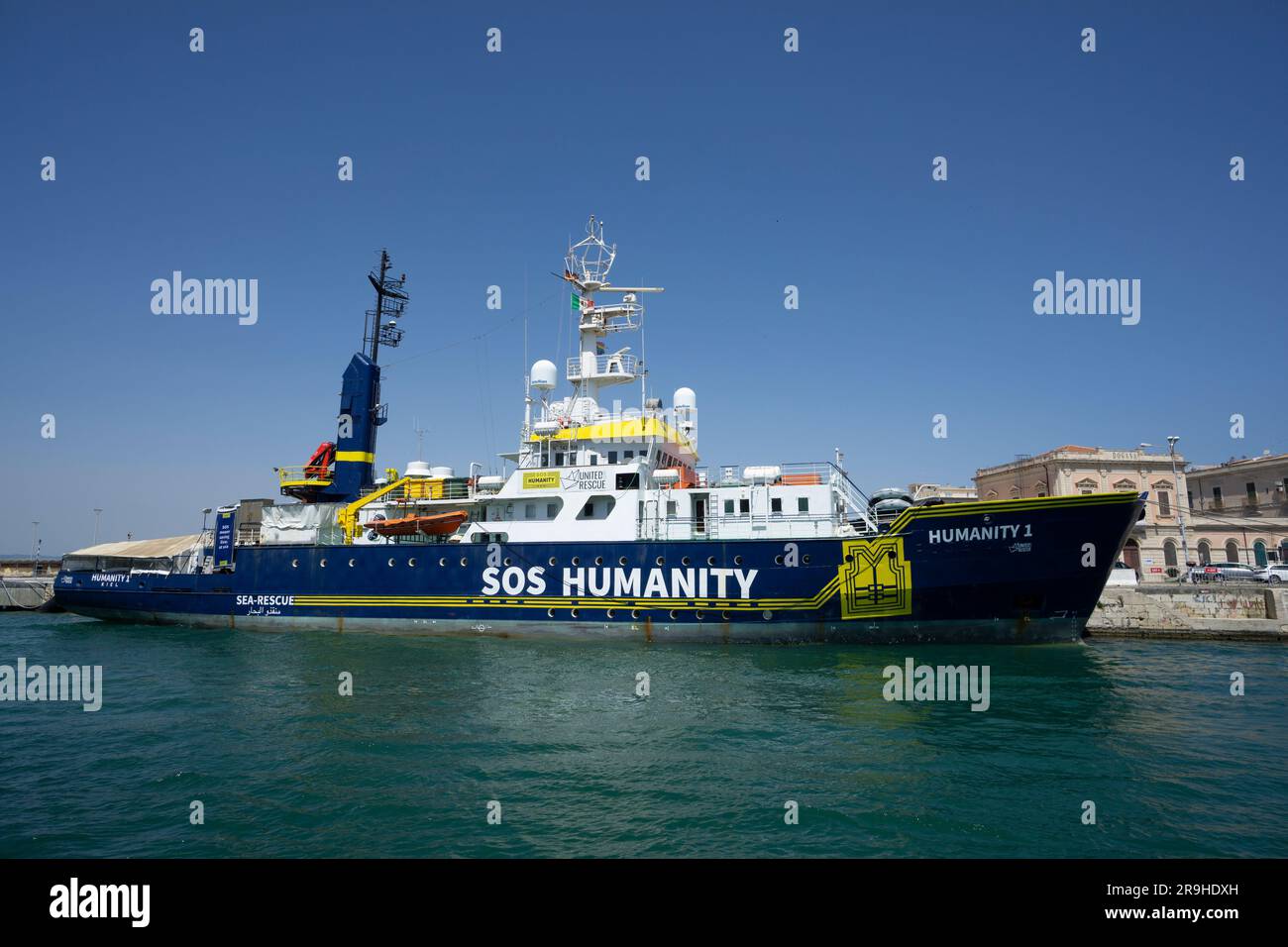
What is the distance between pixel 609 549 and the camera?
21031 mm

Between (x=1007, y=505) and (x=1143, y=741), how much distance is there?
7856mm

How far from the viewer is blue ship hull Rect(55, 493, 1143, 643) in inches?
715

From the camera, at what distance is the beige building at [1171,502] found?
4416cm

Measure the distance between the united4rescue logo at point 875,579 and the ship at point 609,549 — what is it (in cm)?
5

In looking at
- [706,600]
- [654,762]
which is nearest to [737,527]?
[706,600]

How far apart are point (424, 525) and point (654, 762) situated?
52.5 ft

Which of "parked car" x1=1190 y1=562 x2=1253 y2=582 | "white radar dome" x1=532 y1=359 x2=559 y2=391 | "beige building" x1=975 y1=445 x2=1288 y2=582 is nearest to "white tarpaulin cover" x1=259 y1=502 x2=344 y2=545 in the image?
"white radar dome" x1=532 y1=359 x2=559 y2=391

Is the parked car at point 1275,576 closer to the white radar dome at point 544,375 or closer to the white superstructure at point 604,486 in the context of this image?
the white superstructure at point 604,486

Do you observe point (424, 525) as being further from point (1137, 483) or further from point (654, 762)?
point (1137, 483)

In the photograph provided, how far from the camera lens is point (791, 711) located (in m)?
12.8

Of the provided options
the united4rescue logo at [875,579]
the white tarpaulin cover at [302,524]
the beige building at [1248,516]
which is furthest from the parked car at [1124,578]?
the white tarpaulin cover at [302,524]

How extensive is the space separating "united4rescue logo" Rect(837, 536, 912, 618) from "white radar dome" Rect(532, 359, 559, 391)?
12222mm
